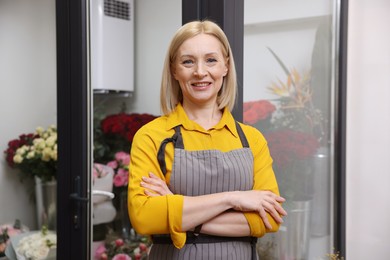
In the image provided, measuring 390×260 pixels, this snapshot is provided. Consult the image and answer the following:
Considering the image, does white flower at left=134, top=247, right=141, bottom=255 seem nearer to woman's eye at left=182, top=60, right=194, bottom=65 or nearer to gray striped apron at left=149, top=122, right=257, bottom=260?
gray striped apron at left=149, top=122, right=257, bottom=260

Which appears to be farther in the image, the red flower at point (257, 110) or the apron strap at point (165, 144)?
the red flower at point (257, 110)

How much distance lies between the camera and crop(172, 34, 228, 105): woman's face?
127 cm

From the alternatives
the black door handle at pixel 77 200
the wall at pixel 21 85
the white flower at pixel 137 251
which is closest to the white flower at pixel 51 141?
the wall at pixel 21 85

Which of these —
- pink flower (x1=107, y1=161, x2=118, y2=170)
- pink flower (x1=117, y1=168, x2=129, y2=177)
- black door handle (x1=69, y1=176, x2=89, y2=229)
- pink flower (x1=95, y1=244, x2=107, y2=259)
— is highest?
pink flower (x1=107, y1=161, x2=118, y2=170)

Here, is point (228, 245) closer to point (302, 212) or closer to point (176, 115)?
point (176, 115)

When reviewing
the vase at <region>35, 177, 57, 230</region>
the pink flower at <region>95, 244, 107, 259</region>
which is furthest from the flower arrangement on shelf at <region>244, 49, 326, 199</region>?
the vase at <region>35, 177, 57, 230</region>

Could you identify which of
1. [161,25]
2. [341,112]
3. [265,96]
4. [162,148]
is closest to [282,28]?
[265,96]

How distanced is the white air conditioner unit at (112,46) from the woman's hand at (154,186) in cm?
135

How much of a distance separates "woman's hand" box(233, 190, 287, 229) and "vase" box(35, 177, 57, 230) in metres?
1.54

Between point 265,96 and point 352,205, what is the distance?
0.72 meters

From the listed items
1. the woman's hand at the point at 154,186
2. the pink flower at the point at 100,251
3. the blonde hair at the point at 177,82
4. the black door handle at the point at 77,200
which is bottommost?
the pink flower at the point at 100,251

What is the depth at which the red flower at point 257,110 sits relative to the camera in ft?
6.00

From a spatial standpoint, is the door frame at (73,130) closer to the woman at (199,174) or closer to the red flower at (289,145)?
the red flower at (289,145)

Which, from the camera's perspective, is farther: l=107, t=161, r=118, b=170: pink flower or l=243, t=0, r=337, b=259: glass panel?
l=107, t=161, r=118, b=170: pink flower
